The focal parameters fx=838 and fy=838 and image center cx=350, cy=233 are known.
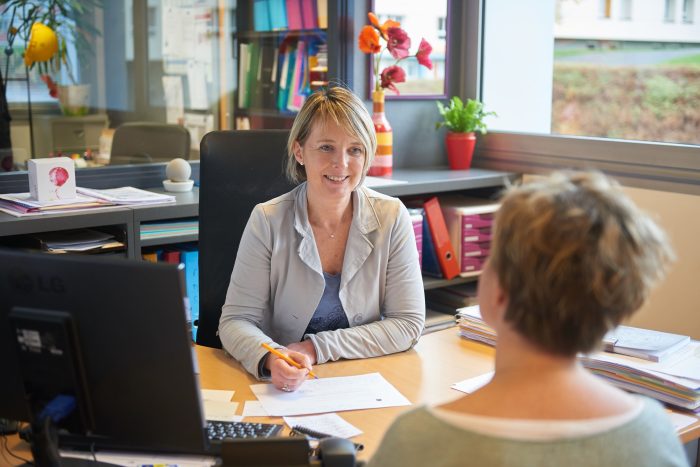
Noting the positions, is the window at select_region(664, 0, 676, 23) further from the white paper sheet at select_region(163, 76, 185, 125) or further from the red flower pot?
the white paper sheet at select_region(163, 76, 185, 125)

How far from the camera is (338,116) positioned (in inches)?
82.8

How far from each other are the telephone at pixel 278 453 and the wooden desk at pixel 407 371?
0.34 meters

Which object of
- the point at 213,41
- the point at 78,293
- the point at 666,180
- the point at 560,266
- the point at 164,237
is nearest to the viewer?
the point at 560,266

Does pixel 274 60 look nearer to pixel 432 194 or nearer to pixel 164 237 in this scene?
pixel 432 194

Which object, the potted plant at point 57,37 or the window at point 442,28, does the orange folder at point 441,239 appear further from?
the potted plant at point 57,37

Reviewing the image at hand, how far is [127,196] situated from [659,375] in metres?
1.78

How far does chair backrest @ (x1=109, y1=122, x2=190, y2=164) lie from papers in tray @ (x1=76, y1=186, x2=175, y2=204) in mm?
335

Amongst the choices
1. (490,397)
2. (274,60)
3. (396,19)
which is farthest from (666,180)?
(490,397)

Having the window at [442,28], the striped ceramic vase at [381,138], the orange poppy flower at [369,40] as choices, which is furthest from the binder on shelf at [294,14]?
the window at [442,28]

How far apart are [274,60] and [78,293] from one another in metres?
2.67

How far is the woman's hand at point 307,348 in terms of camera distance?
1.87 meters

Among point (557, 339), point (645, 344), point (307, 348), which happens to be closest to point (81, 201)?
point (307, 348)

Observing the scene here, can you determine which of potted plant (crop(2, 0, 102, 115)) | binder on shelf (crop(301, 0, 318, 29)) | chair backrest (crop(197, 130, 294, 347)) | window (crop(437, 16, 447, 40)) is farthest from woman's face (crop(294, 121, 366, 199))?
window (crop(437, 16, 447, 40))

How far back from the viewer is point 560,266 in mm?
946
